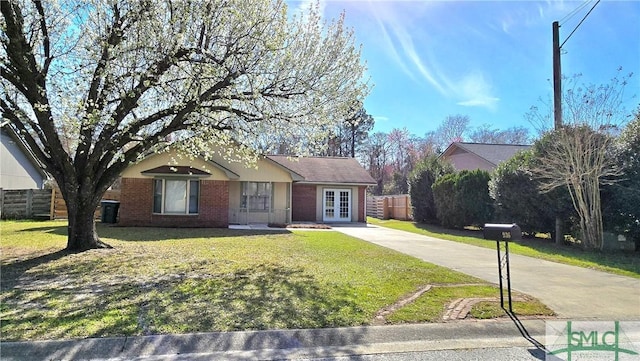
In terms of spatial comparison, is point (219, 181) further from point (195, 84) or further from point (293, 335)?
point (293, 335)

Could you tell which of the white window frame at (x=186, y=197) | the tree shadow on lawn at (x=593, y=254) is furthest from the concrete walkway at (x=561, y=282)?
the white window frame at (x=186, y=197)

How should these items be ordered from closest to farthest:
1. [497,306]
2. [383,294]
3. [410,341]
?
[410,341], [497,306], [383,294]

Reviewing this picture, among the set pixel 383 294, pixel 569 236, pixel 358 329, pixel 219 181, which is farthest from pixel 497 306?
pixel 219 181

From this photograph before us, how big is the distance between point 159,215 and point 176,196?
1069mm

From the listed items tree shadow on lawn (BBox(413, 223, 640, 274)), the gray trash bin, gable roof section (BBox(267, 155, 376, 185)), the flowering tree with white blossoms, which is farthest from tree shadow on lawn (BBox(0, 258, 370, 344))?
gable roof section (BBox(267, 155, 376, 185))

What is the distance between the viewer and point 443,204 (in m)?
19.7

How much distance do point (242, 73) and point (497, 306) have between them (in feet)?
21.7

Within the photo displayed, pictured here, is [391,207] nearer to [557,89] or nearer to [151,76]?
[557,89]

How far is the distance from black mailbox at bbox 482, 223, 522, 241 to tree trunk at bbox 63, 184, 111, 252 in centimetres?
855

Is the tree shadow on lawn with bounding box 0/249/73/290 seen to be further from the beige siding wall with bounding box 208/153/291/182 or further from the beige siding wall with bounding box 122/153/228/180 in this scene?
the beige siding wall with bounding box 208/153/291/182

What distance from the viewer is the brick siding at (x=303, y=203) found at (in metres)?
22.7

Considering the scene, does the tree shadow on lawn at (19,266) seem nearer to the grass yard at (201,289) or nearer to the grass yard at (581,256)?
the grass yard at (201,289)

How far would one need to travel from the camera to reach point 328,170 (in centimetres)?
2417

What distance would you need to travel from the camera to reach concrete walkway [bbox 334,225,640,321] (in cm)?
556
